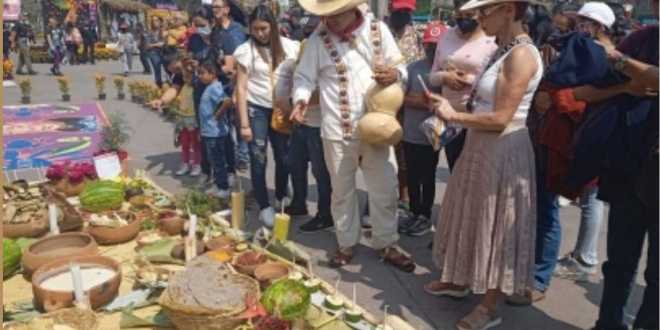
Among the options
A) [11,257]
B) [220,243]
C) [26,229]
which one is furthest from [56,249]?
[220,243]

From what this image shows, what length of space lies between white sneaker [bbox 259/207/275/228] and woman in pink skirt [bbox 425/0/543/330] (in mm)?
1860

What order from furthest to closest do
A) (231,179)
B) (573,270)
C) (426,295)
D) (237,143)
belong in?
(237,143)
(231,179)
(573,270)
(426,295)

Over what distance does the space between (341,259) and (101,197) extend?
206cm

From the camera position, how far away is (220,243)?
3803 millimetres

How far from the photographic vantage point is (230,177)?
5609mm

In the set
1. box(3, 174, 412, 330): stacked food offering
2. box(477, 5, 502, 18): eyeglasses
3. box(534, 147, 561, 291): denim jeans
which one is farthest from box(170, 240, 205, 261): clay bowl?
box(477, 5, 502, 18): eyeglasses

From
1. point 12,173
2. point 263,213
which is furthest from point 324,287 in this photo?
point 12,173

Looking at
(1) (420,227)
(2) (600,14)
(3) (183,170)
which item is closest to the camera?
(2) (600,14)

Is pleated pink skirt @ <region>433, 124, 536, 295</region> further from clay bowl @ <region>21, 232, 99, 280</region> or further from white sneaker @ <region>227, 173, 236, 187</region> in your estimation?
white sneaker @ <region>227, 173, 236, 187</region>

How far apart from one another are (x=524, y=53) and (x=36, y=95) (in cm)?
1205

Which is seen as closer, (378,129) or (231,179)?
(378,129)

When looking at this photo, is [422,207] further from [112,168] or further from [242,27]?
[112,168]

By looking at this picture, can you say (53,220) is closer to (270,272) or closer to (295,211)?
(270,272)

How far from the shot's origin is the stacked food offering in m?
2.76
